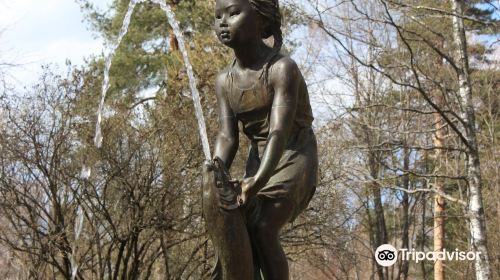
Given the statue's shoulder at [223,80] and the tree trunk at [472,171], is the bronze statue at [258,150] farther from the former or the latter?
the tree trunk at [472,171]

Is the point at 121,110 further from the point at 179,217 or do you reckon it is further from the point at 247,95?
the point at 247,95

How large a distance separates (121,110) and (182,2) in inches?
287

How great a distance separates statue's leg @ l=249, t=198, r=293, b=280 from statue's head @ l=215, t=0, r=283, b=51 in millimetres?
1032

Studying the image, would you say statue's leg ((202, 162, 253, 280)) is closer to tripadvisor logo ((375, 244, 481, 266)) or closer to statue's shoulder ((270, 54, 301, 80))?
statue's shoulder ((270, 54, 301, 80))

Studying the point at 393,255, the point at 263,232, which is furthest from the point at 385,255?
the point at 263,232

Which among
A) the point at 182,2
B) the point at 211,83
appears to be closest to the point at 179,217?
the point at 211,83

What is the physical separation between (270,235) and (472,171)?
8.60 m

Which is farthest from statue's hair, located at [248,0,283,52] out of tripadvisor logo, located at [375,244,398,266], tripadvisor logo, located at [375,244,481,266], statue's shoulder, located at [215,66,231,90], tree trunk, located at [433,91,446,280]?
tripadvisor logo, located at [375,244,398,266]

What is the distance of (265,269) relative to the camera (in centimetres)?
451

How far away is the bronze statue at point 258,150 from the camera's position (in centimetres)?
421

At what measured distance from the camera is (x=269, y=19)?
15.8 feet

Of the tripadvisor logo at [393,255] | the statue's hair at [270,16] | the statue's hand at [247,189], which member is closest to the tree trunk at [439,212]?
the tripadvisor logo at [393,255]

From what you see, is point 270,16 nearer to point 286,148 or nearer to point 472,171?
point 286,148

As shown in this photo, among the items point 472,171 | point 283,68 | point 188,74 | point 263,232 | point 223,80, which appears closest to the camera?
point 263,232
